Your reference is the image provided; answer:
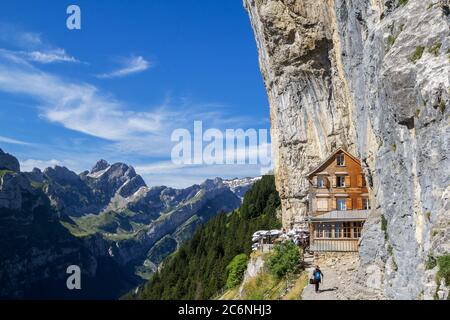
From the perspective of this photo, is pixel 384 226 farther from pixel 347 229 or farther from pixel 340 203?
pixel 340 203

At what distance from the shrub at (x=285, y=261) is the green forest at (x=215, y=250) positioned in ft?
134

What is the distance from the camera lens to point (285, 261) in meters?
41.8

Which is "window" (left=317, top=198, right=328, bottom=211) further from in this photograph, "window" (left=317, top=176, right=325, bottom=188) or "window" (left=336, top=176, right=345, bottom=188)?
"window" (left=336, top=176, right=345, bottom=188)

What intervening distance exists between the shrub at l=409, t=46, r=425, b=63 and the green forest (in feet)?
199

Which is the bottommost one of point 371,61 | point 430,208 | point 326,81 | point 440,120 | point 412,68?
point 430,208

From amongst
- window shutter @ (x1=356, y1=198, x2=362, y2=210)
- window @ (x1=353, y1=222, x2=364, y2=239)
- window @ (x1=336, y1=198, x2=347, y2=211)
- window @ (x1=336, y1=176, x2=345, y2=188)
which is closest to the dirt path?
window @ (x1=353, y1=222, x2=364, y2=239)

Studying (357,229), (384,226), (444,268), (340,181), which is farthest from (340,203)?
(444,268)

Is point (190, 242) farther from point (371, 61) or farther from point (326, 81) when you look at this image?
point (371, 61)

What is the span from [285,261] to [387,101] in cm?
1687
